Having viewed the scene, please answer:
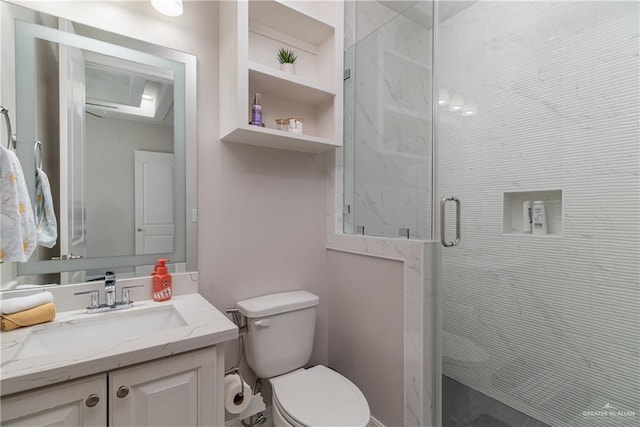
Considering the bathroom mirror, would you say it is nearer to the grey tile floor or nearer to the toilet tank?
the toilet tank

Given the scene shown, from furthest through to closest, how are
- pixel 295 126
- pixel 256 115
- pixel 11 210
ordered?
pixel 295 126, pixel 256 115, pixel 11 210

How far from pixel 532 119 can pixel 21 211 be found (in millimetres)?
2295

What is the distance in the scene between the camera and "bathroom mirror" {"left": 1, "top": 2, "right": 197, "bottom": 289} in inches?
43.8

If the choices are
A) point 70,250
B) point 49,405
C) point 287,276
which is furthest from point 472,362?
point 70,250

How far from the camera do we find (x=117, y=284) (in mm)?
1252

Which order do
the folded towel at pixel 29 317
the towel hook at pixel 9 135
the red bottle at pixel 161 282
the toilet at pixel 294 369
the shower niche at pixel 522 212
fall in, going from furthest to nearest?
the shower niche at pixel 522 212 < the red bottle at pixel 161 282 < the toilet at pixel 294 369 < the towel hook at pixel 9 135 < the folded towel at pixel 29 317

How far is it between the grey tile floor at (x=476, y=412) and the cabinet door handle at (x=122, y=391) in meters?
1.35

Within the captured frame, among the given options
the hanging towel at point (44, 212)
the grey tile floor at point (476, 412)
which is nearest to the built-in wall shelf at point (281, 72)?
the hanging towel at point (44, 212)

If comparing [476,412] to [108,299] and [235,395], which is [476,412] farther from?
[108,299]

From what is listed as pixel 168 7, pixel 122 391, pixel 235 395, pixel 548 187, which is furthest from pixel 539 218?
pixel 168 7

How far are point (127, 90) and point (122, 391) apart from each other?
116 cm

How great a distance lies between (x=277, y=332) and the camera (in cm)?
149

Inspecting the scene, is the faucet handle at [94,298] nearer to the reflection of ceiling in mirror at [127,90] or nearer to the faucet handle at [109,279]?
the faucet handle at [109,279]

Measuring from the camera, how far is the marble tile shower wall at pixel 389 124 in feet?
4.89
